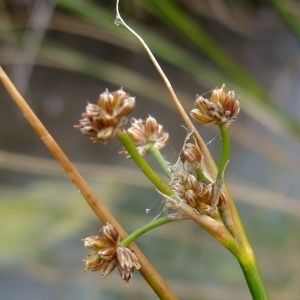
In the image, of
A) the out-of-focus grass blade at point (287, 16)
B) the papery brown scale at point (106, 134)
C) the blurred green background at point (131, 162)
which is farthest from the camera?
the blurred green background at point (131, 162)

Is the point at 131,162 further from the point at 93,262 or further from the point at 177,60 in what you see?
the point at 93,262

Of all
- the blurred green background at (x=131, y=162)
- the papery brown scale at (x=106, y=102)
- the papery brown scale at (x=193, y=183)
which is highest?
the papery brown scale at (x=106, y=102)

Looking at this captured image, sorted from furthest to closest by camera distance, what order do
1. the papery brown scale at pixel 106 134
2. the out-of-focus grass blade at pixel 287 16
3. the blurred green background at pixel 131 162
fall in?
the blurred green background at pixel 131 162 → the out-of-focus grass blade at pixel 287 16 → the papery brown scale at pixel 106 134

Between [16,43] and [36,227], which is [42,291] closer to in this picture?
[36,227]

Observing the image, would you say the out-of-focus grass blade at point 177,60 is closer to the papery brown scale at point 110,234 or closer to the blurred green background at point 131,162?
the blurred green background at point 131,162

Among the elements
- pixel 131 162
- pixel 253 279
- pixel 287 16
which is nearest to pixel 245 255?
pixel 253 279

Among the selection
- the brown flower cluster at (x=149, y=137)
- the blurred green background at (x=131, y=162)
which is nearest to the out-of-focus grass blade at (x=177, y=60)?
the blurred green background at (x=131, y=162)
